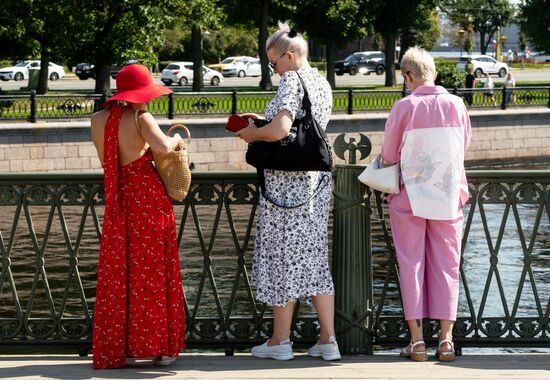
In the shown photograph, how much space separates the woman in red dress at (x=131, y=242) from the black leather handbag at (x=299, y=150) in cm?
38

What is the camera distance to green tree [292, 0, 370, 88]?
143 ft

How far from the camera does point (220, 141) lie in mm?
27688

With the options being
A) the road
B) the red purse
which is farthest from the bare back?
the road

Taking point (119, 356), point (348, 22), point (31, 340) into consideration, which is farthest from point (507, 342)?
point (348, 22)

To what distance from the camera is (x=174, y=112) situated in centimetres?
2717

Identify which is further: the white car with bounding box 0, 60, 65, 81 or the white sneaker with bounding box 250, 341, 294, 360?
the white car with bounding box 0, 60, 65, 81

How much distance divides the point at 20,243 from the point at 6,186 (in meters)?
11.1

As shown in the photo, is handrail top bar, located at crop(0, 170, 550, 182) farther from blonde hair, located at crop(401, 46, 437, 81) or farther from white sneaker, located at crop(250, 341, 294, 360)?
white sneaker, located at crop(250, 341, 294, 360)

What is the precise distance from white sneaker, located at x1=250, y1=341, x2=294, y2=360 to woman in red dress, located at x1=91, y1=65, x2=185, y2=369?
50cm

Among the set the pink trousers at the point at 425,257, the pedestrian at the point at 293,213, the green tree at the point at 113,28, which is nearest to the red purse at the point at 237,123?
the pedestrian at the point at 293,213

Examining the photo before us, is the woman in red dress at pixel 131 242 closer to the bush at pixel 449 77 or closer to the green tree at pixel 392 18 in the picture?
the bush at pixel 449 77

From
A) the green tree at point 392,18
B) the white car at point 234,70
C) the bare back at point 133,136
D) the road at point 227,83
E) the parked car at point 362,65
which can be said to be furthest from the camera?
the parked car at point 362,65

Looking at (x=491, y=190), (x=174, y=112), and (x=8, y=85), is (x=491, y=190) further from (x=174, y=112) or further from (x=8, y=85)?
(x=8, y=85)

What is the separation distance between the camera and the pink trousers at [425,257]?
6.10 meters
